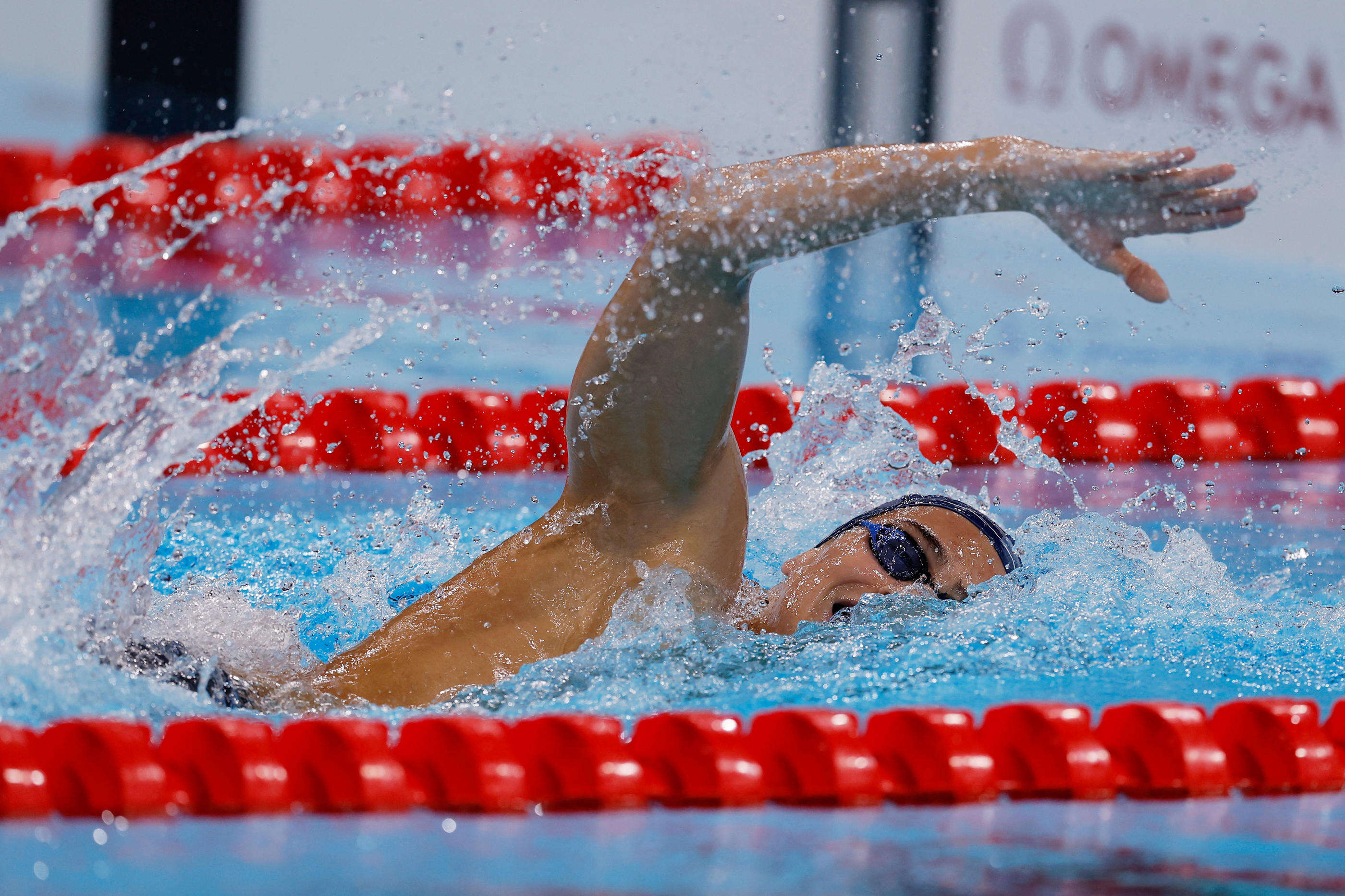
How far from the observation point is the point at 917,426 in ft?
12.0

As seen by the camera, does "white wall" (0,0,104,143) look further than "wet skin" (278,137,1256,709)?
Yes

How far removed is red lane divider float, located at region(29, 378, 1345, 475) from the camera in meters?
3.46

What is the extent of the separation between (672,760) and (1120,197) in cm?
74

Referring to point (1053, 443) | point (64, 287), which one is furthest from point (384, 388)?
point (64, 287)

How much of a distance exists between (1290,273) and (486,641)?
313 inches

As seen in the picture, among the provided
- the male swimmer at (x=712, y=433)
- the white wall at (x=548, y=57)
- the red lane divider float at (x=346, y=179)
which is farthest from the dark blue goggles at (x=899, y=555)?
the white wall at (x=548, y=57)

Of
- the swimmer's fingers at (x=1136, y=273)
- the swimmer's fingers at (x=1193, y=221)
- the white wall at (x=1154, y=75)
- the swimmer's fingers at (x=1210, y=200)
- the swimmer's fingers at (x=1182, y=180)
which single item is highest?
the white wall at (x=1154, y=75)

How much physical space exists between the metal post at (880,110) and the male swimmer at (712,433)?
14.1ft

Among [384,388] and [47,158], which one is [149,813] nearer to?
[384,388]

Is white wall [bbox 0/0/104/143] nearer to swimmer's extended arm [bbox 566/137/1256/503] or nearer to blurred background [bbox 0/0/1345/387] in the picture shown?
blurred background [bbox 0/0/1345/387]

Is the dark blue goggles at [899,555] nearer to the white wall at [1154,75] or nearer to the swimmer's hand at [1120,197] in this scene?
the swimmer's hand at [1120,197]

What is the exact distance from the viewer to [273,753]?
4.54 ft

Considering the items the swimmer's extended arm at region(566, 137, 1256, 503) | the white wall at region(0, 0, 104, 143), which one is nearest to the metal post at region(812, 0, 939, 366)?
the white wall at region(0, 0, 104, 143)

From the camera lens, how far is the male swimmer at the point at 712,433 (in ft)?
4.65
